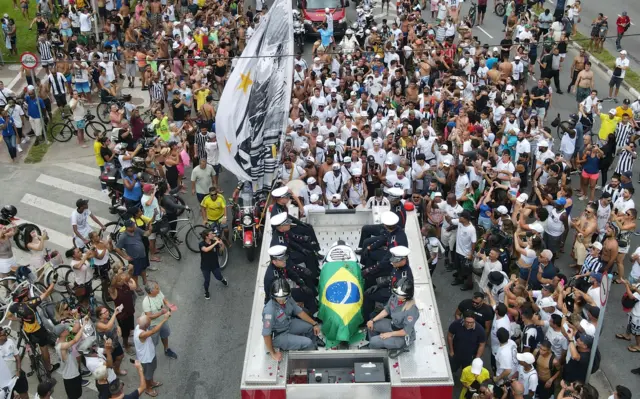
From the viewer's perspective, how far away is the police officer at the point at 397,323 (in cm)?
910

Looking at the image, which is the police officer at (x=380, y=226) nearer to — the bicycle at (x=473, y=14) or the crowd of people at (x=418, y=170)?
the crowd of people at (x=418, y=170)

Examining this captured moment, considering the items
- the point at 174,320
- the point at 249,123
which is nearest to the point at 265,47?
the point at 249,123

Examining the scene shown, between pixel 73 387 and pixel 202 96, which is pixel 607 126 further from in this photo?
pixel 73 387

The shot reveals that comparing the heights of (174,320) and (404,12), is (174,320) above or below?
below

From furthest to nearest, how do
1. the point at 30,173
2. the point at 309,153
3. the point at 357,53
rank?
1. the point at 357,53
2. the point at 30,173
3. the point at 309,153

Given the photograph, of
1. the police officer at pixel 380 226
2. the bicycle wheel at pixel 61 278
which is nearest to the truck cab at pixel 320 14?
the police officer at pixel 380 226

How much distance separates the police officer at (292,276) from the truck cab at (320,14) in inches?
718

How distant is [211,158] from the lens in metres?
16.6

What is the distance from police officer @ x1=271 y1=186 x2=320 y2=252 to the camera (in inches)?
458

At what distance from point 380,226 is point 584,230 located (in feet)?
14.5

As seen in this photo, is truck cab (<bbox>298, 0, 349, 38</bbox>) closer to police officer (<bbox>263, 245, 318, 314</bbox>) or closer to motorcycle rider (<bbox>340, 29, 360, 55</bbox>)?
motorcycle rider (<bbox>340, 29, 360, 55</bbox>)

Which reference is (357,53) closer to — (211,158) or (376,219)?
(211,158)

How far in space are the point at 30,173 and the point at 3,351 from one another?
9584 millimetres

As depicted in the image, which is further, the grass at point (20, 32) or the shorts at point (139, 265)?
the grass at point (20, 32)
